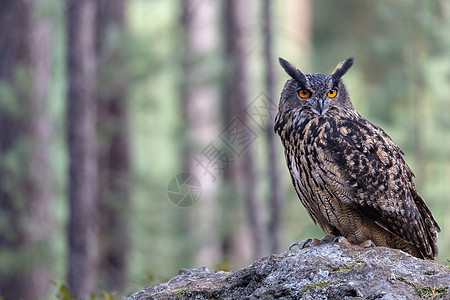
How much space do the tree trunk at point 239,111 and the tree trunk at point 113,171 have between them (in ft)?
7.94

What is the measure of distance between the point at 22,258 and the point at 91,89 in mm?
2998

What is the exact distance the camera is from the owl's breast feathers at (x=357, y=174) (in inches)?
170

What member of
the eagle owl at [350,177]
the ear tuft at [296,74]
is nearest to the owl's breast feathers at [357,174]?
the eagle owl at [350,177]

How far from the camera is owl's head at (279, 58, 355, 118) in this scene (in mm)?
4691

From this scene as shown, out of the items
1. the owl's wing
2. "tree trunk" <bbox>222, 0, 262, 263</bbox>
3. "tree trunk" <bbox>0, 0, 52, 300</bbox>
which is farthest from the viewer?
"tree trunk" <bbox>222, 0, 262, 263</bbox>

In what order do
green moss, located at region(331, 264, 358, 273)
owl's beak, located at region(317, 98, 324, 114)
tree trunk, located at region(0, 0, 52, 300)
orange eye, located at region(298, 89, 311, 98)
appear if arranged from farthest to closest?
tree trunk, located at region(0, 0, 52, 300), orange eye, located at region(298, 89, 311, 98), owl's beak, located at region(317, 98, 324, 114), green moss, located at region(331, 264, 358, 273)

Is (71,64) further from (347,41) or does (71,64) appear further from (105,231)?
(347,41)

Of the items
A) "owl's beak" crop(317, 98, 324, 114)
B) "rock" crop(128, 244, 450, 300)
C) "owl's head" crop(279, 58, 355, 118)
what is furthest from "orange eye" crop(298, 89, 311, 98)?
"rock" crop(128, 244, 450, 300)

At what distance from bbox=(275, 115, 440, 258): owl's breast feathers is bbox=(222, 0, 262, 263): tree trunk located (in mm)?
7219

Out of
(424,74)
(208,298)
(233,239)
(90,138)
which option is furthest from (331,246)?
(233,239)

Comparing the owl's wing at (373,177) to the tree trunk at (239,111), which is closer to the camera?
the owl's wing at (373,177)

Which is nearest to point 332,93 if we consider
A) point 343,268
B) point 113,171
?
point 343,268

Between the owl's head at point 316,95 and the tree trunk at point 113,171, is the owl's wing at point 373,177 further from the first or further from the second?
the tree trunk at point 113,171

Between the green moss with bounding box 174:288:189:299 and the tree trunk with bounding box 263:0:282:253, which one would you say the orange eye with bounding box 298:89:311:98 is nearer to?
the green moss with bounding box 174:288:189:299
